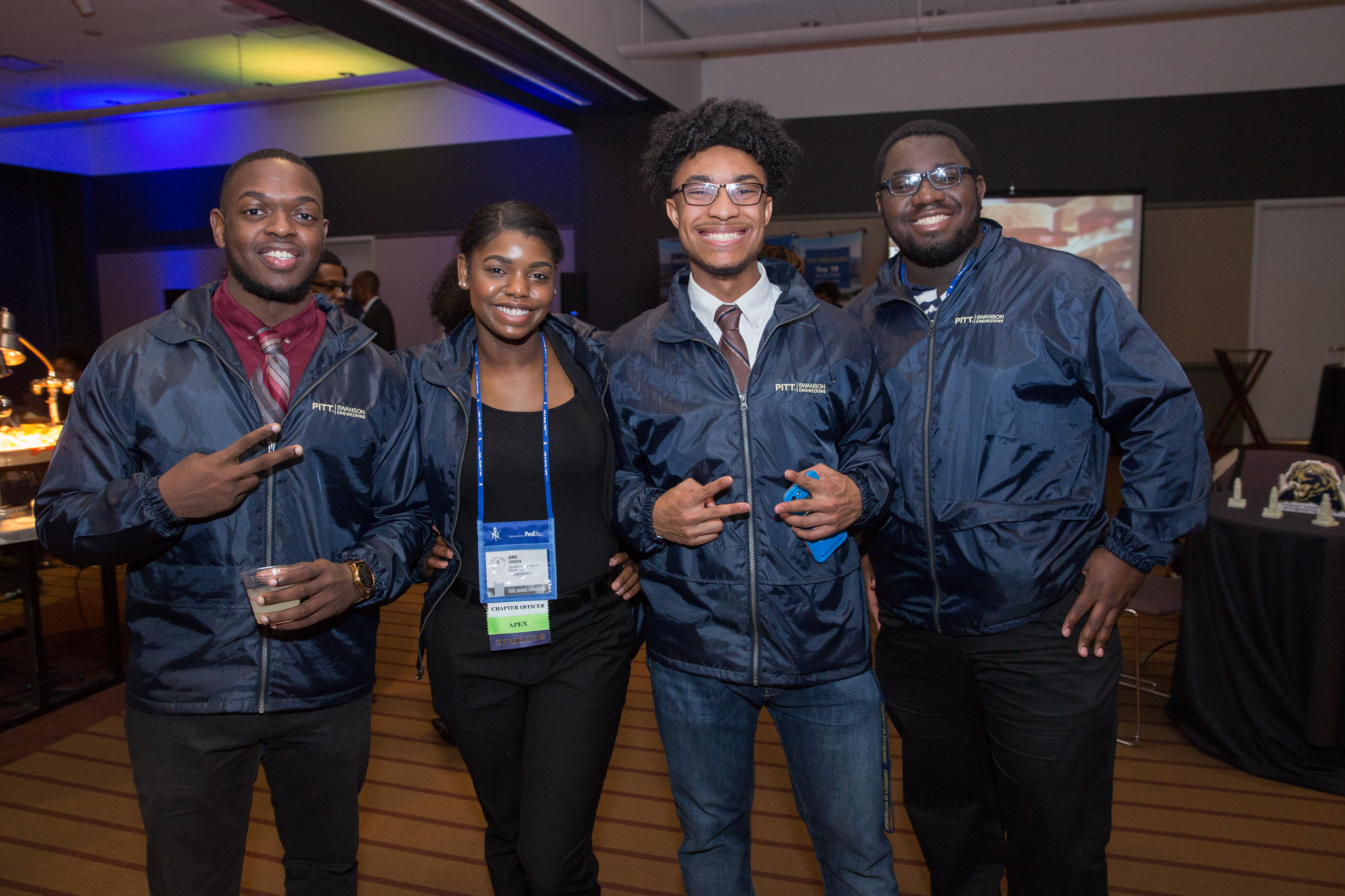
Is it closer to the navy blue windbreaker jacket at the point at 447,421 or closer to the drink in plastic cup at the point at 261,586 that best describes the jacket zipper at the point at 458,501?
the navy blue windbreaker jacket at the point at 447,421

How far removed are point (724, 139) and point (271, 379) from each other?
1036mm

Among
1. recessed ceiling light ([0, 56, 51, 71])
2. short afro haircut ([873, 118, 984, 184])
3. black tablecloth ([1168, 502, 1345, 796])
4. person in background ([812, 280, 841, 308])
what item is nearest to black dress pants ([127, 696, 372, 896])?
short afro haircut ([873, 118, 984, 184])

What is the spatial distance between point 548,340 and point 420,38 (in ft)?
16.0

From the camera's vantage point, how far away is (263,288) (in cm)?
169

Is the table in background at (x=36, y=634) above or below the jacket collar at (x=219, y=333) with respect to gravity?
below

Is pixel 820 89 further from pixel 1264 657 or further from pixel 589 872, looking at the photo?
pixel 589 872

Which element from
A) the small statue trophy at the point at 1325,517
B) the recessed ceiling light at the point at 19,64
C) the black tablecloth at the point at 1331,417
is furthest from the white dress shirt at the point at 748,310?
the recessed ceiling light at the point at 19,64

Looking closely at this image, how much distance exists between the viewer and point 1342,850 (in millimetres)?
2660

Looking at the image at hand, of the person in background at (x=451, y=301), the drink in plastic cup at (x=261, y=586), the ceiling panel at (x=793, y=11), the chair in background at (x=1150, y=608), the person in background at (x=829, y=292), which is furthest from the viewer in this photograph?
the ceiling panel at (x=793, y=11)

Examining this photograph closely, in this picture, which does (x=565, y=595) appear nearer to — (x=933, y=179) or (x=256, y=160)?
(x=256, y=160)

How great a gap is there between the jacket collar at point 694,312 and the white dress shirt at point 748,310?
2 centimetres

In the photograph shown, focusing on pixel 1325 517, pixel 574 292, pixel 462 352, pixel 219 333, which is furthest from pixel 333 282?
pixel 574 292

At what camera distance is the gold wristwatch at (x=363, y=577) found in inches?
65.5

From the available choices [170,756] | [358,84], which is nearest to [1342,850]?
[170,756]
